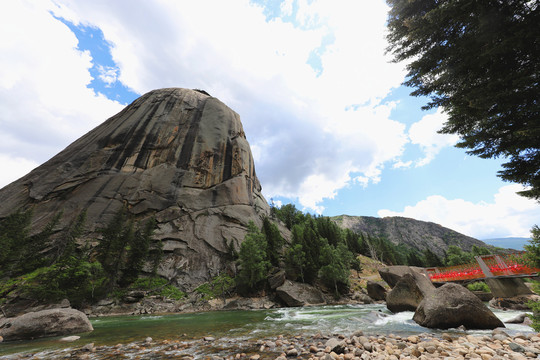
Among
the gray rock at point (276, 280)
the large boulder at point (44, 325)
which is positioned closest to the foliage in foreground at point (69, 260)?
the gray rock at point (276, 280)

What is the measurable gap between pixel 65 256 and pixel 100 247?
6.57 meters

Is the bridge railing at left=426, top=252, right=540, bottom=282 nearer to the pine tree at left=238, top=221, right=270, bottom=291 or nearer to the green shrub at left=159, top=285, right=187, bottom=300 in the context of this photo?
the pine tree at left=238, top=221, right=270, bottom=291

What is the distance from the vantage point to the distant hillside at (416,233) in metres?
142

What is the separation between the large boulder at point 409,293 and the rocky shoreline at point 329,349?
904cm

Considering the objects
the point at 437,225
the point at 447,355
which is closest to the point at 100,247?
the point at 447,355

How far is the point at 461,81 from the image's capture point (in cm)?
571

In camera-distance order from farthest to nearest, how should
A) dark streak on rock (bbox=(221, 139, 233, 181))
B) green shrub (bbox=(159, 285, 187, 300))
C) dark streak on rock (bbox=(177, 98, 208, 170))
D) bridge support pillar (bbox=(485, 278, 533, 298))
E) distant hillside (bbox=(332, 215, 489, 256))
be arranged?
1. distant hillside (bbox=(332, 215, 489, 256))
2. dark streak on rock (bbox=(221, 139, 233, 181))
3. dark streak on rock (bbox=(177, 98, 208, 170))
4. green shrub (bbox=(159, 285, 187, 300))
5. bridge support pillar (bbox=(485, 278, 533, 298))

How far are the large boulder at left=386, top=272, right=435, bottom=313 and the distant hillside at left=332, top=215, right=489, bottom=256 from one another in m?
159

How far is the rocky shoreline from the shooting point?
15.7 feet

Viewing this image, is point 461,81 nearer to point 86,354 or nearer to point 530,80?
point 530,80

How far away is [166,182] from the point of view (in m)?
49.2

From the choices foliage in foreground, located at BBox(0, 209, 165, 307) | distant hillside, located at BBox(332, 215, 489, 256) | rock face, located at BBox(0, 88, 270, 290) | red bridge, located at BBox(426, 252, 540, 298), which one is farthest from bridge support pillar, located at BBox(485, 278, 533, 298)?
distant hillside, located at BBox(332, 215, 489, 256)

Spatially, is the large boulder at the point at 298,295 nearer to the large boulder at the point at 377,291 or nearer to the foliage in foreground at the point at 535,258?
the large boulder at the point at 377,291

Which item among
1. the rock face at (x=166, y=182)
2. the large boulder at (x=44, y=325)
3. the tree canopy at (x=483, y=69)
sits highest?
the rock face at (x=166, y=182)
